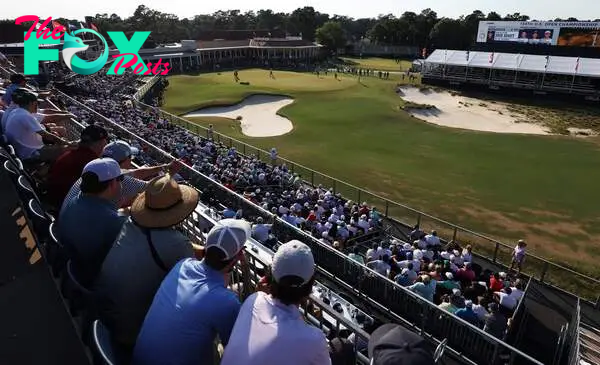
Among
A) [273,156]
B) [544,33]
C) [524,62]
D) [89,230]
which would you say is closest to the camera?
[89,230]

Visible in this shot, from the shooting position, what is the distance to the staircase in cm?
878

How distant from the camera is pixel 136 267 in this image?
3.17m

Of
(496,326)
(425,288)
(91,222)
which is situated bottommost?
(496,326)

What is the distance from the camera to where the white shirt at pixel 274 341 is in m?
2.35

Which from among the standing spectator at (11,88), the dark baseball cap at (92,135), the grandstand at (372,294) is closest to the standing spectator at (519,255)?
the grandstand at (372,294)

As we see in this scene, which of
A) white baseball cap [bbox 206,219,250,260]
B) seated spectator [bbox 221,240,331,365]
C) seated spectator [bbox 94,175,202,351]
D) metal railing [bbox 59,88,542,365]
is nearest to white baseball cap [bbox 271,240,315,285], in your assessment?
seated spectator [bbox 221,240,331,365]

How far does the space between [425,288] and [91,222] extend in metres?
6.74

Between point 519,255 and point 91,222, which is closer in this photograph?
point 91,222

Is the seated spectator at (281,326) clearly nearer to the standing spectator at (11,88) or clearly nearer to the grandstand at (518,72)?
the standing spectator at (11,88)

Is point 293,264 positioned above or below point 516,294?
above

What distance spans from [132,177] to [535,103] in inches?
2009

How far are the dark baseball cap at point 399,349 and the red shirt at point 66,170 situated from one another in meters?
4.03

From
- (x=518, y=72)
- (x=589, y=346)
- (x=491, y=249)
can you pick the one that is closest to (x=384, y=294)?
(x=589, y=346)

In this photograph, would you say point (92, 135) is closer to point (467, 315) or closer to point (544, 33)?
point (467, 315)
